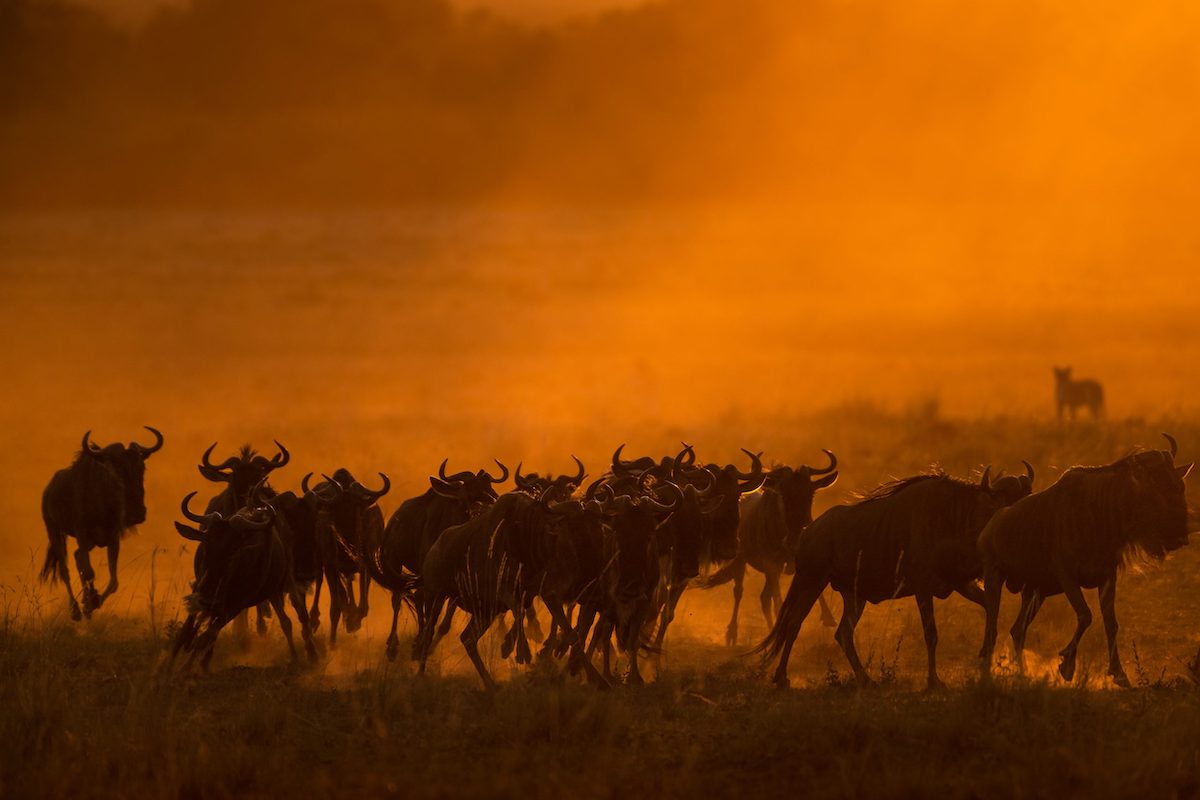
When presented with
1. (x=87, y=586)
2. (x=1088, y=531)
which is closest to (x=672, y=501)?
(x=1088, y=531)

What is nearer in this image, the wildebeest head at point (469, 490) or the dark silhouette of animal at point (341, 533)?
the wildebeest head at point (469, 490)

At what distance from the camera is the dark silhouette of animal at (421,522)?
51.9 ft

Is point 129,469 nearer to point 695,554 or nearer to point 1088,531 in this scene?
point 695,554

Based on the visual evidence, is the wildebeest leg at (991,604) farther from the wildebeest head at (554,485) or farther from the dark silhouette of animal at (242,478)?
the dark silhouette of animal at (242,478)

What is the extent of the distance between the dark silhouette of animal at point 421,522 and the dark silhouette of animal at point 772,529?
104 inches

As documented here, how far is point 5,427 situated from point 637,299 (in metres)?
52.1

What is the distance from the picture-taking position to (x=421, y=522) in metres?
16.0

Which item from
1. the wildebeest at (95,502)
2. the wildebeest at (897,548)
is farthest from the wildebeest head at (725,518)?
the wildebeest at (95,502)

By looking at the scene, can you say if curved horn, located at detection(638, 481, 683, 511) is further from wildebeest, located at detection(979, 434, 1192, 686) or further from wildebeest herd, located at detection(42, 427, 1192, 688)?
wildebeest, located at detection(979, 434, 1192, 686)

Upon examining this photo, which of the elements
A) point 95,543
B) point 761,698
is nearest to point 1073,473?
point 761,698

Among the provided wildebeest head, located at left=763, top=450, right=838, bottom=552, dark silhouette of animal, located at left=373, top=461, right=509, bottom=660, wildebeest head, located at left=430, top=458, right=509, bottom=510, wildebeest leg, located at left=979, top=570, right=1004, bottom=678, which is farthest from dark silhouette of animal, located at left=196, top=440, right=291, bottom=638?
wildebeest leg, located at left=979, top=570, right=1004, bottom=678

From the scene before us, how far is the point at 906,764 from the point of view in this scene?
1111cm

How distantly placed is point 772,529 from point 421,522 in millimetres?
3738

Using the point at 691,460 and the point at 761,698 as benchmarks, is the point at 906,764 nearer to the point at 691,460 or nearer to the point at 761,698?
the point at 761,698
